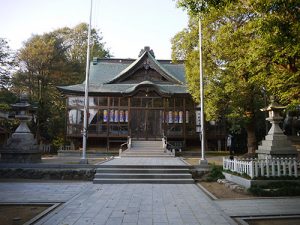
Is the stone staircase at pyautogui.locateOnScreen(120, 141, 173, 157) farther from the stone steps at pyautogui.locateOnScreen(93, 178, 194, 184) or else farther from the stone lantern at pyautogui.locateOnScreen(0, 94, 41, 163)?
the stone steps at pyautogui.locateOnScreen(93, 178, 194, 184)

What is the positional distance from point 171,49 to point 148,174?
1162cm

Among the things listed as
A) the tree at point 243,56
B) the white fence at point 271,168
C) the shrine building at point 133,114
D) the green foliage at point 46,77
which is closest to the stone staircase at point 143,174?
the white fence at point 271,168

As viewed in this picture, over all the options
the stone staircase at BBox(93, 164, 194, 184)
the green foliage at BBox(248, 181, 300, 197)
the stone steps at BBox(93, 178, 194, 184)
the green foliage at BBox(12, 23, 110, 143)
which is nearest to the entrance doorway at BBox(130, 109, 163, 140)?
the green foliage at BBox(12, 23, 110, 143)

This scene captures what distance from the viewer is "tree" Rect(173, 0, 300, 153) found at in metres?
8.12

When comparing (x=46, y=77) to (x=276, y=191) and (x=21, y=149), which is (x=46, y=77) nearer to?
(x=21, y=149)

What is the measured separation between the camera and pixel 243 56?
50.3 feet

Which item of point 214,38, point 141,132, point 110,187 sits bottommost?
point 110,187

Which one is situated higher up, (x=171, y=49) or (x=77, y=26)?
(x=77, y=26)

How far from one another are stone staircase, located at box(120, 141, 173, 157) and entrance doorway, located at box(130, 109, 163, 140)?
197 centimetres

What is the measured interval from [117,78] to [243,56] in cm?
1590

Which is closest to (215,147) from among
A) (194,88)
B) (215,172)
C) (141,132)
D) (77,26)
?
(141,132)

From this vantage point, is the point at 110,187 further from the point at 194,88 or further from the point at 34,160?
the point at 194,88

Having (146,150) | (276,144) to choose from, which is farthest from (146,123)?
(276,144)

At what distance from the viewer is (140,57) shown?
28.8 metres
